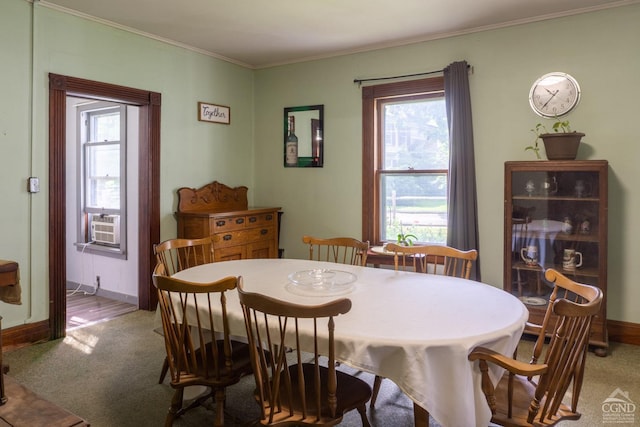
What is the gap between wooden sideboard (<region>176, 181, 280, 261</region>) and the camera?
4.24 metres

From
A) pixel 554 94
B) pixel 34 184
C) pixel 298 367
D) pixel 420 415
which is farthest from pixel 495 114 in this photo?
pixel 34 184

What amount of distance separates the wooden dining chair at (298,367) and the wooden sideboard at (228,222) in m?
2.36


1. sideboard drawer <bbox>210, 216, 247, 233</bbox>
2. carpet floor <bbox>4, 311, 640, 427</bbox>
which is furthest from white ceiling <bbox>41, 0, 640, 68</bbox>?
carpet floor <bbox>4, 311, 640, 427</bbox>

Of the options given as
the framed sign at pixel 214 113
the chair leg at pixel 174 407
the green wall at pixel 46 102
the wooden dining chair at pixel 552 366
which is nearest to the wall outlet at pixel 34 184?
the green wall at pixel 46 102

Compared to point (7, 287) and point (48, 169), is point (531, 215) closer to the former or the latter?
point (7, 287)

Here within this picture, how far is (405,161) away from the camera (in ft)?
14.6

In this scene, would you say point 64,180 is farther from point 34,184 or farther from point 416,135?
point 416,135

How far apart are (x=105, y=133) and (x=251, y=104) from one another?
1.63 metres

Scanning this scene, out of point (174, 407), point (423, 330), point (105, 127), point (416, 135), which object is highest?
point (105, 127)

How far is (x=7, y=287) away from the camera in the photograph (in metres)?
1.46

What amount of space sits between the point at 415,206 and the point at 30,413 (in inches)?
140

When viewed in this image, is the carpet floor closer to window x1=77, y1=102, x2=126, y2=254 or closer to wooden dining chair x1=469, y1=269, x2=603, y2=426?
wooden dining chair x1=469, y1=269, x2=603, y2=426

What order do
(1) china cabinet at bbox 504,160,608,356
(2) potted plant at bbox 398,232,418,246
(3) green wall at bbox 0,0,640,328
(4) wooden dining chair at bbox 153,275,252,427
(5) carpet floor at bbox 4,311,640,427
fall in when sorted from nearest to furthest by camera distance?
(4) wooden dining chair at bbox 153,275,252,427, (5) carpet floor at bbox 4,311,640,427, (1) china cabinet at bbox 504,160,608,356, (3) green wall at bbox 0,0,640,328, (2) potted plant at bbox 398,232,418,246

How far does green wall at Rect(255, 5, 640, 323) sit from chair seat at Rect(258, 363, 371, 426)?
2498mm
